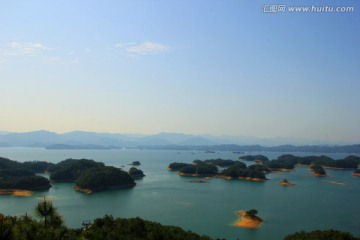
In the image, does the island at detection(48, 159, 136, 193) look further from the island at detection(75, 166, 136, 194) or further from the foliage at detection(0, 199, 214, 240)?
the foliage at detection(0, 199, 214, 240)

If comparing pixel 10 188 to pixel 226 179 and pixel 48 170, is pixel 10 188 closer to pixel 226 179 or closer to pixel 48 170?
pixel 48 170

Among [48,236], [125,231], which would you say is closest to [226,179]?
[125,231]

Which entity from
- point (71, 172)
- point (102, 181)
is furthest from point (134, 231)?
point (71, 172)

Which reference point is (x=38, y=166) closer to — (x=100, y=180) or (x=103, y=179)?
(x=103, y=179)

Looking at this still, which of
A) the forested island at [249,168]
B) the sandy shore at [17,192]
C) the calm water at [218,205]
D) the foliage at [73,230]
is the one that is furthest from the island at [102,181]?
the foliage at [73,230]

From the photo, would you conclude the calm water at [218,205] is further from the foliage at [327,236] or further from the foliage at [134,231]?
the foliage at [134,231]

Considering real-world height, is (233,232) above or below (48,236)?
below

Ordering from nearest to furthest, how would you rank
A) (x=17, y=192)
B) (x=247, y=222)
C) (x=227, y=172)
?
1. (x=247, y=222)
2. (x=17, y=192)
3. (x=227, y=172)

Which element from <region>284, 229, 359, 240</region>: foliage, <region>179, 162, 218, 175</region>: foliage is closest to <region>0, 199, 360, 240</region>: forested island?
<region>284, 229, 359, 240</region>: foliage
